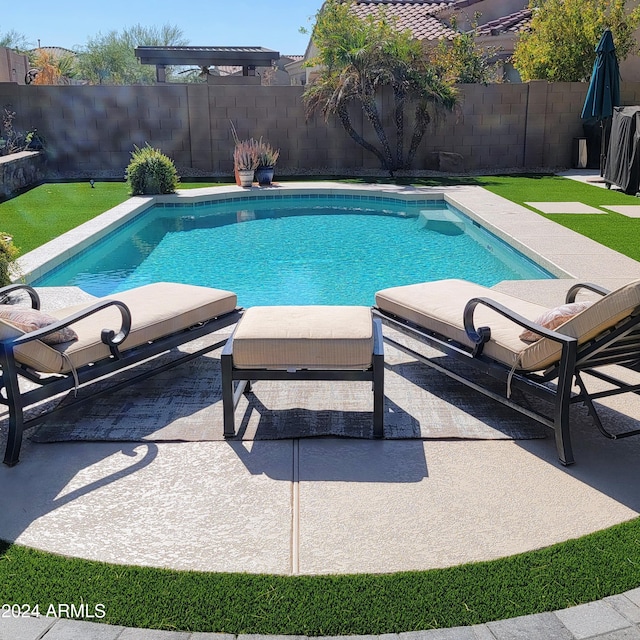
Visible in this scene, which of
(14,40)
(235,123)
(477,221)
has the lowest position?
(477,221)

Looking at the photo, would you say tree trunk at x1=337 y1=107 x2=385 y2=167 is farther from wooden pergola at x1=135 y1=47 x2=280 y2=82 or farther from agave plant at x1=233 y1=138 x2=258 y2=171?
wooden pergola at x1=135 y1=47 x2=280 y2=82

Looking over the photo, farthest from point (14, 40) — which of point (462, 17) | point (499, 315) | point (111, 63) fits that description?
point (499, 315)

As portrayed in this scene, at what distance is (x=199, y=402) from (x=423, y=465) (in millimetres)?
1322

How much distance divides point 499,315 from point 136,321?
1.99m

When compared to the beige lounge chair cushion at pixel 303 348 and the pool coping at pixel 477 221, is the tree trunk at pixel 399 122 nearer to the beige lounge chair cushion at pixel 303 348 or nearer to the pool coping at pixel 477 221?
the pool coping at pixel 477 221

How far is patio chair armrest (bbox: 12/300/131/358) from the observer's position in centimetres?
322

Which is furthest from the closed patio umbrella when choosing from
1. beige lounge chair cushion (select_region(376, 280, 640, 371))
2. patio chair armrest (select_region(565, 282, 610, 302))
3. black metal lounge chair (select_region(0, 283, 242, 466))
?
black metal lounge chair (select_region(0, 283, 242, 466))

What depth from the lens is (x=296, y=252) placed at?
9336 mm

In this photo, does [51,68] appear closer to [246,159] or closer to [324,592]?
[246,159]

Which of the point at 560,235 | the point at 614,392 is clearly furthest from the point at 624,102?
the point at 614,392

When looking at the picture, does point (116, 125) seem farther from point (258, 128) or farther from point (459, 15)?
point (459, 15)

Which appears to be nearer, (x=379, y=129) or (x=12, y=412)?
(x=12, y=412)

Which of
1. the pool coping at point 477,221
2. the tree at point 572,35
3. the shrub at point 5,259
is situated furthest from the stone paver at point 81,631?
the tree at point 572,35

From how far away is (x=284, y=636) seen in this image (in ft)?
7.04
